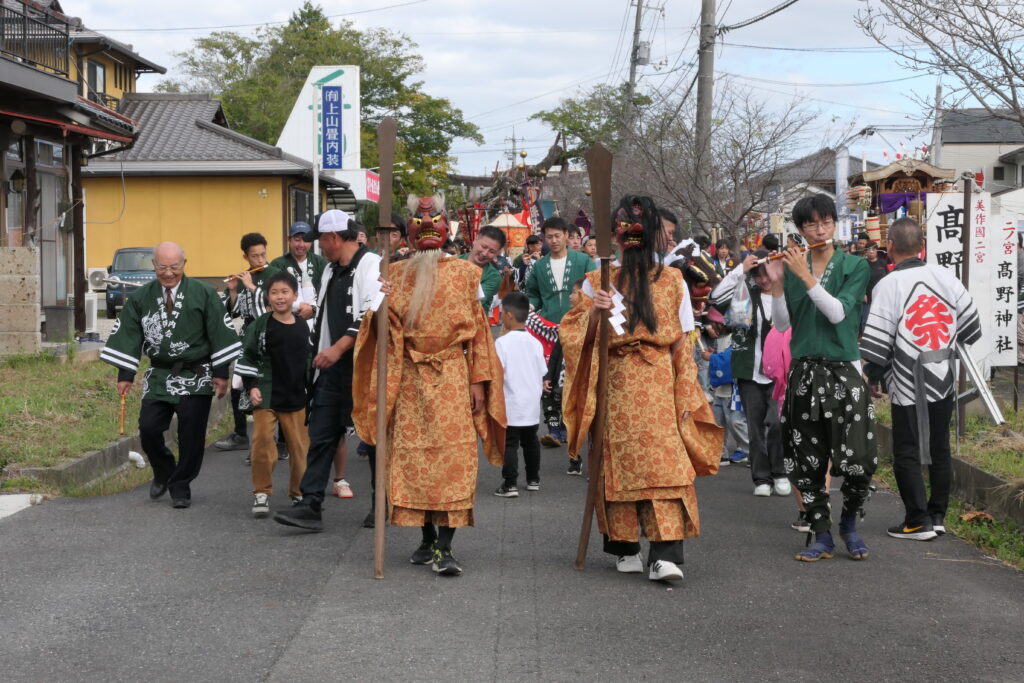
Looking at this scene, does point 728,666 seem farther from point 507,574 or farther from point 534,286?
point 534,286

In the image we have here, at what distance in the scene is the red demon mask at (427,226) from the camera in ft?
20.2

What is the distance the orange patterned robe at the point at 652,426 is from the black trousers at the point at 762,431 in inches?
99.8

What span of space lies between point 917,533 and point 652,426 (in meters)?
2.27

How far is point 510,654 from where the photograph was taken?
4730 millimetres

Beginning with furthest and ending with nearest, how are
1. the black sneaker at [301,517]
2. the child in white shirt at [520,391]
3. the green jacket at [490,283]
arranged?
1. the green jacket at [490,283]
2. the child in white shirt at [520,391]
3. the black sneaker at [301,517]

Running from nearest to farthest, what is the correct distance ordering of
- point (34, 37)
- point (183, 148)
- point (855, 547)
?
point (855, 547), point (34, 37), point (183, 148)

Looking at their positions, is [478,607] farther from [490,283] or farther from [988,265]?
[988,265]

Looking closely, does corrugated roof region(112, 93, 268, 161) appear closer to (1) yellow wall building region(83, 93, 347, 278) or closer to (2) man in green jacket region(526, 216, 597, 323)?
(1) yellow wall building region(83, 93, 347, 278)

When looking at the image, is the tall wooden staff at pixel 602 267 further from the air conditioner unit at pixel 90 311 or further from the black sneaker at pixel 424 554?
the air conditioner unit at pixel 90 311

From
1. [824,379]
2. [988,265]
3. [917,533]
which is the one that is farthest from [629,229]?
[988,265]

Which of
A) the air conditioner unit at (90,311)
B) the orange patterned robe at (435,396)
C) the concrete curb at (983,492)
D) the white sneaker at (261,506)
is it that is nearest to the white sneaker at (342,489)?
the white sneaker at (261,506)

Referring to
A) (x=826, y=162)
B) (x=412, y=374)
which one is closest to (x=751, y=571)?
(x=412, y=374)

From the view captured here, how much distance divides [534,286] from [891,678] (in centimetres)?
639

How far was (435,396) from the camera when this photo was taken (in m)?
6.10
